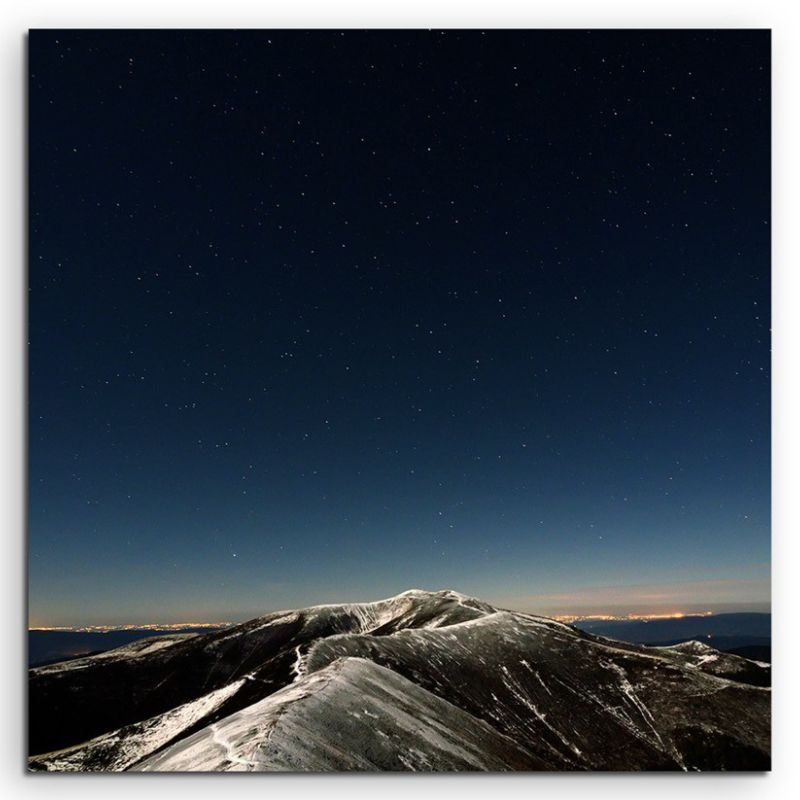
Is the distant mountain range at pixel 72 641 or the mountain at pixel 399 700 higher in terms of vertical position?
the distant mountain range at pixel 72 641

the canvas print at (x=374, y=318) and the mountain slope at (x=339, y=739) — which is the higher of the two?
the canvas print at (x=374, y=318)

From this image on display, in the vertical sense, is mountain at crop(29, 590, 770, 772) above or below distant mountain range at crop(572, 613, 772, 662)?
below

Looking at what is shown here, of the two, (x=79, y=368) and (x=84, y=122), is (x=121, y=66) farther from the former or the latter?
(x=79, y=368)

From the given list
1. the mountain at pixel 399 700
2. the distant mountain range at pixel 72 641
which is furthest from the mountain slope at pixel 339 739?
the distant mountain range at pixel 72 641

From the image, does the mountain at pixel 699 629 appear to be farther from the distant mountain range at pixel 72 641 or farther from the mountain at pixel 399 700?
the distant mountain range at pixel 72 641

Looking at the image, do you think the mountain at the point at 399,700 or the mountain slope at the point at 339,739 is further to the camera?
the mountain at the point at 399,700

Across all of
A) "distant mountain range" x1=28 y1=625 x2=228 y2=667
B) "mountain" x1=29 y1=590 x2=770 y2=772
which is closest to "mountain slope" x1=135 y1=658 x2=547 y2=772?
"mountain" x1=29 y1=590 x2=770 y2=772

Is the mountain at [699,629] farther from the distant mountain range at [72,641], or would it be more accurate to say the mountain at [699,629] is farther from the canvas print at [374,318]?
the distant mountain range at [72,641]

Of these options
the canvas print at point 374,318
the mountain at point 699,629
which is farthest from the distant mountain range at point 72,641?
the mountain at point 699,629

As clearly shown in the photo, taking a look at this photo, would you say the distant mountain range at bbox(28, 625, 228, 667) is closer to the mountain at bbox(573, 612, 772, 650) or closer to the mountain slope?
the mountain slope
